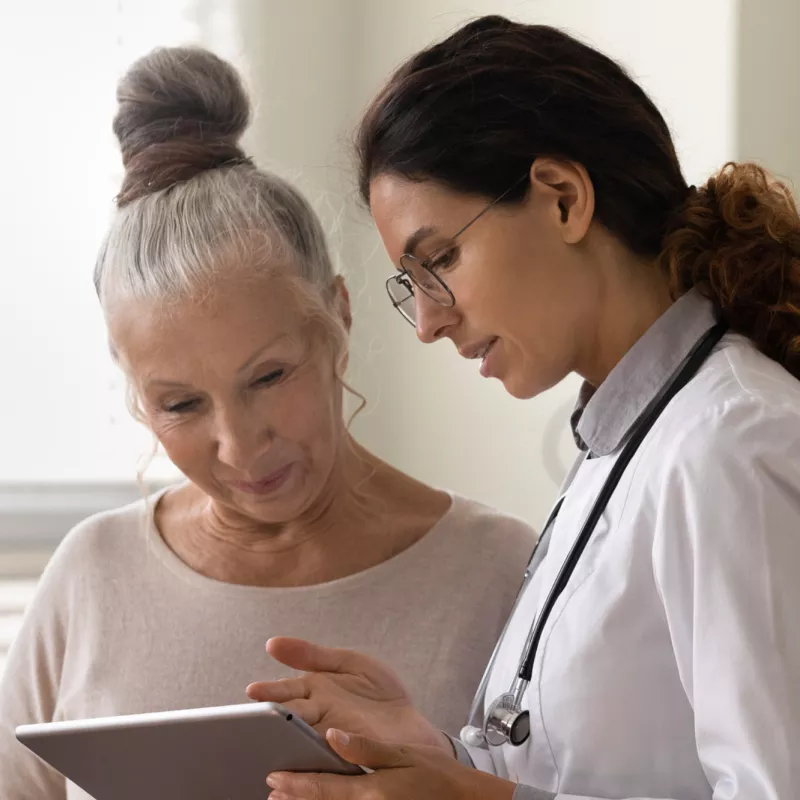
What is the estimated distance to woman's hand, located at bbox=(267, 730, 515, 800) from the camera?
41.6 inches

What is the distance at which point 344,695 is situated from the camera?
4.18 ft

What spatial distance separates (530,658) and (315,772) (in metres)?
0.24

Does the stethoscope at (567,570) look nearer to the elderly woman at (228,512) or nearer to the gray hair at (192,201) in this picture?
the elderly woman at (228,512)

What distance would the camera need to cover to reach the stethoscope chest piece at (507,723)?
1.15 m

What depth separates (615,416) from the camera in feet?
4.03

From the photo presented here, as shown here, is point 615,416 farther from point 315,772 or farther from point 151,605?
point 151,605

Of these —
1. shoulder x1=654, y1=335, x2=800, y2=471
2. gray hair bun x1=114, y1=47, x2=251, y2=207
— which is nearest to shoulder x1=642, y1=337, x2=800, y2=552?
shoulder x1=654, y1=335, x2=800, y2=471

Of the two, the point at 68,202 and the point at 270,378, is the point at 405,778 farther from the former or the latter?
the point at 68,202

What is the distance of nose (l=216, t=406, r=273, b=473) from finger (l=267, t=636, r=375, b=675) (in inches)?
15.3

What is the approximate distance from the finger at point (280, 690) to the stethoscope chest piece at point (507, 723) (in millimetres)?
201

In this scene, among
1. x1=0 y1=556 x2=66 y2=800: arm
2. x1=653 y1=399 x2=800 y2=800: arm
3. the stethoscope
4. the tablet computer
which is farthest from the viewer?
x1=0 y1=556 x2=66 y2=800: arm

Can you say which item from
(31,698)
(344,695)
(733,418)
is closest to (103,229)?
(31,698)

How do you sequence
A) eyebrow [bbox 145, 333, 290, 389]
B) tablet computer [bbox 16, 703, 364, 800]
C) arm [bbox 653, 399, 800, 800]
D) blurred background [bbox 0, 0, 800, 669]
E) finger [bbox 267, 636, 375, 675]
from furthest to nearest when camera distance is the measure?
blurred background [bbox 0, 0, 800, 669] < eyebrow [bbox 145, 333, 290, 389] < finger [bbox 267, 636, 375, 675] < tablet computer [bbox 16, 703, 364, 800] < arm [bbox 653, 399, 800, 800]

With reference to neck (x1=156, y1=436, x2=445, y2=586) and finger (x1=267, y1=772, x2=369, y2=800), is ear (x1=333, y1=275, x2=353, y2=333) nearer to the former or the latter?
neck (x1=156, y1=436, x2=445, y2=586)
